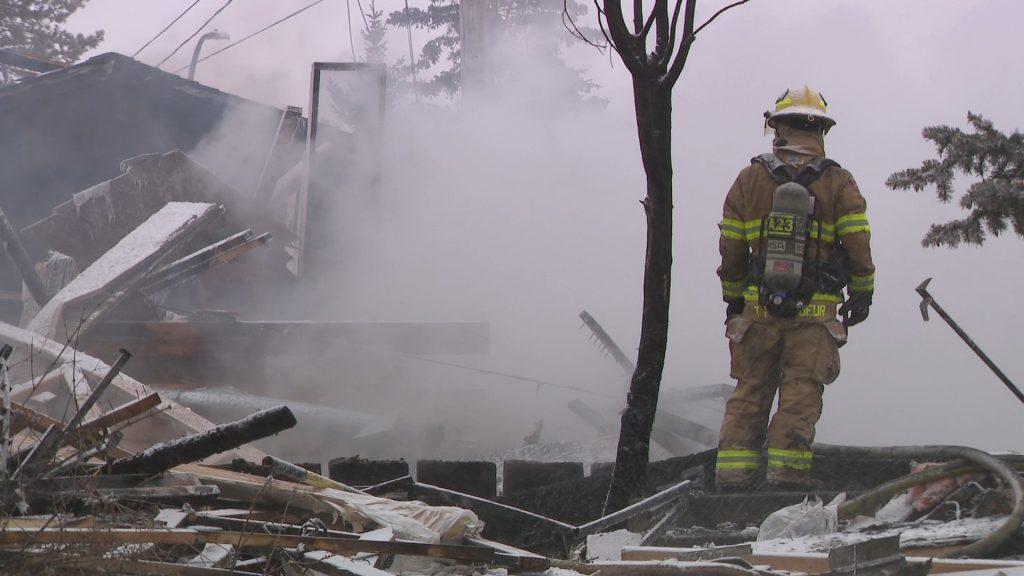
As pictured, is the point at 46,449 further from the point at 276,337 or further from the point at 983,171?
the point at 276,337

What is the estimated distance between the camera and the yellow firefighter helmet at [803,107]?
5.16 m

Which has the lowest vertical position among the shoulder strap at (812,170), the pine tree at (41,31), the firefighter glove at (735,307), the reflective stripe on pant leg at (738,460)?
the reflective stripe on pant leg at (738,460)

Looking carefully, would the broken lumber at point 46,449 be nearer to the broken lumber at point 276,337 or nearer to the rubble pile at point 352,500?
the rubble pile at point 352,500

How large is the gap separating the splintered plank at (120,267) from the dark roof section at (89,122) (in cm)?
512

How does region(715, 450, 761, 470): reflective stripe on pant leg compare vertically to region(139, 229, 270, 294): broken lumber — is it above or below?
below

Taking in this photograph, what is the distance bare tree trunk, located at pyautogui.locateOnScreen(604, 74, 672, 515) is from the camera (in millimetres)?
5297

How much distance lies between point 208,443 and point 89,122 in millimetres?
12958

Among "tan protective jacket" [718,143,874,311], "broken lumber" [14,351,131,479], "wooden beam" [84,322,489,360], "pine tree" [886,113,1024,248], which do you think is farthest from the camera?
"wooden beam" [84,322,489,360]

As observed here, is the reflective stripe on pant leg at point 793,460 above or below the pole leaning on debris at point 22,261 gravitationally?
below

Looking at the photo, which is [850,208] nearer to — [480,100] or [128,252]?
[128,252]

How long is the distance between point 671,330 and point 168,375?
21.0 ft

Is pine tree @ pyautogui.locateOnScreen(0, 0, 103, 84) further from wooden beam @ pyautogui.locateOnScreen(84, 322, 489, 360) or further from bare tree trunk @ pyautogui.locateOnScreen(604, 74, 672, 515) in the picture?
bare tree trunk @ pyautogui.locateOnScreen(604, 74, 672, 515)

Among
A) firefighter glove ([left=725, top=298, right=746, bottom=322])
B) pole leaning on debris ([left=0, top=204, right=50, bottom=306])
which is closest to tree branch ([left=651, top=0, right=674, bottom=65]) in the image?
firefighter glove ([left=725, top=298, right=746, bottom=322])

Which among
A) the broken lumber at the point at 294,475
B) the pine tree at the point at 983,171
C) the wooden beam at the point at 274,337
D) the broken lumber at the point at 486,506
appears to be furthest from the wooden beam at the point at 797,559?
the wooden beam at the point at 274,337
